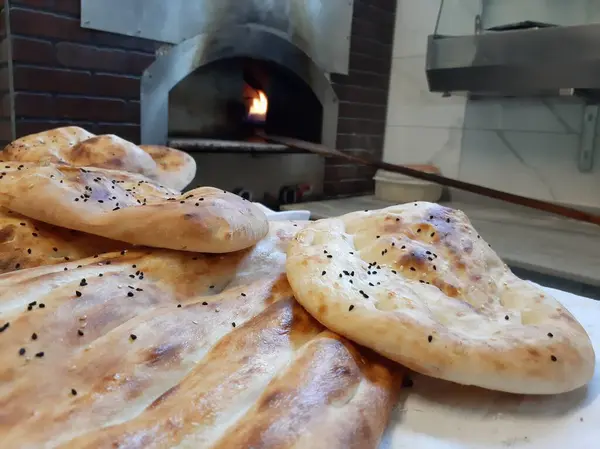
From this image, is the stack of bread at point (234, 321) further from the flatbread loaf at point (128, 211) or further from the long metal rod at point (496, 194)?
the long metal rod at point (496, 194)

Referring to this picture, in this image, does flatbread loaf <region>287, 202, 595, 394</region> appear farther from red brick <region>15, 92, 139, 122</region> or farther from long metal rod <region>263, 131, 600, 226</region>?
red brick <region>15, 92, 139, 122</region>

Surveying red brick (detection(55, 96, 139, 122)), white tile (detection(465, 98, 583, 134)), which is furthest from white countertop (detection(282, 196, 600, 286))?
red brick (detection(55, 96, 139, 122))

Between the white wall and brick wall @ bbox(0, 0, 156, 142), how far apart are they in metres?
2.11

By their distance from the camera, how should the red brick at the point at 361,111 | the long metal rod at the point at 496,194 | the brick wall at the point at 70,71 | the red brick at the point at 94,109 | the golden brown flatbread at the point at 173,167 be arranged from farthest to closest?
the red brick at the point at 361,111 < the red brick at the point at 94,109 < the brick wall at the point at 70,71 < the long metal rod at the point at 496,194 < the golden brown flatbread at the point at 173,167

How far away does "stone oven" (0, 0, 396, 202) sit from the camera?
227cm

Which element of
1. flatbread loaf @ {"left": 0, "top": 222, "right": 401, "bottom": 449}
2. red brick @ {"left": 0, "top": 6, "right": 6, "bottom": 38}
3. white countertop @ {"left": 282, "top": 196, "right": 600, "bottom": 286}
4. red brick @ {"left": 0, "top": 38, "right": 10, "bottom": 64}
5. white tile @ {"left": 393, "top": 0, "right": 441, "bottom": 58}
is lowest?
white countertop @ {"left": 282, "top": 196, "right": 600, "bottom": 286}

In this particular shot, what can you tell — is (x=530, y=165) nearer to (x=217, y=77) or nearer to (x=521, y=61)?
(x=521, y=61)

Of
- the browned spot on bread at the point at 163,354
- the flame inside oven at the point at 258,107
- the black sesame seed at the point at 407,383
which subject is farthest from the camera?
the flame inside oven at the point at 258,107

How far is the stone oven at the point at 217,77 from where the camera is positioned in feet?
7.45

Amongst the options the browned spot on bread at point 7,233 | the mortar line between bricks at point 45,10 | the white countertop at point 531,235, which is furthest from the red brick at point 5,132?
the white countertop at point 531,235

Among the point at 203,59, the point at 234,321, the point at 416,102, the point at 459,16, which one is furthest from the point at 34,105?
the point at 459,16

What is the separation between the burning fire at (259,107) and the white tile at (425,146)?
106 cm

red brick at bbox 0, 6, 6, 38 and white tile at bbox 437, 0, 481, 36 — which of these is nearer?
red brick at bbox 0, 6, 6, 38

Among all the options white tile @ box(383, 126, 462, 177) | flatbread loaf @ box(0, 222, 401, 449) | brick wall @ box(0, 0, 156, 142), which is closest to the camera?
flatbread loaf @ box(0, 222, 401, 449)
